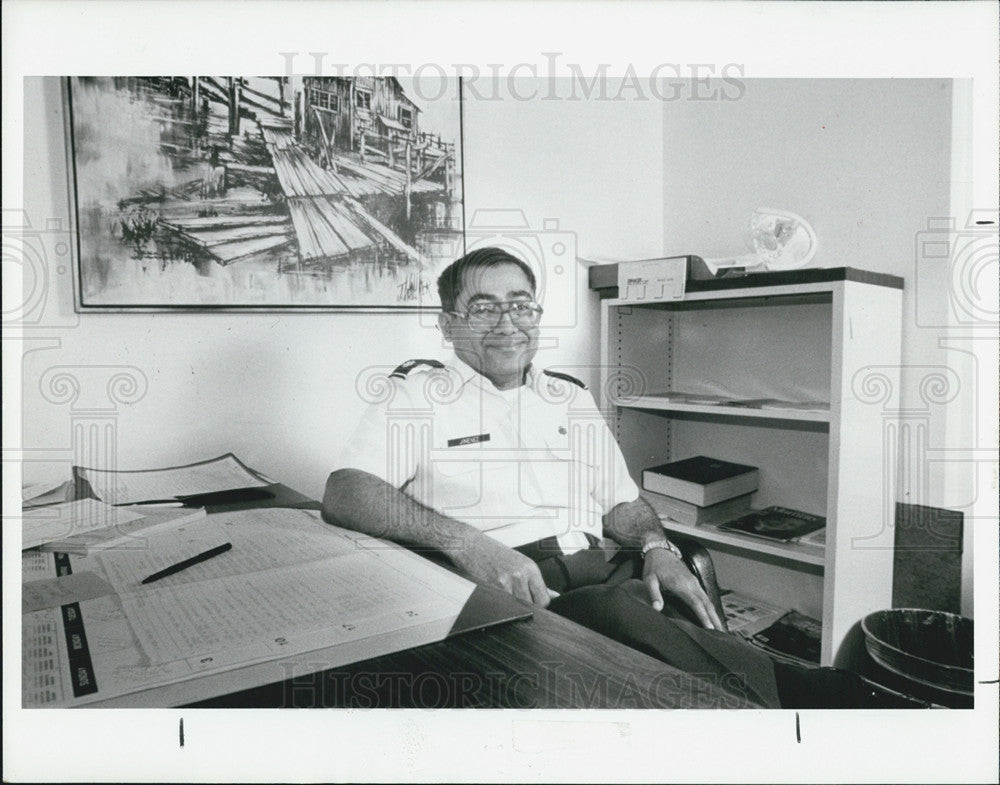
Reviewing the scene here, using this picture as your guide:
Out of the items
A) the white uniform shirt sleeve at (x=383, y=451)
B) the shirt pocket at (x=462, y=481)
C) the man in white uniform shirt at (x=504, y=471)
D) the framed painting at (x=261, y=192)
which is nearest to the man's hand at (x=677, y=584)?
the man in white uniform shirt at (x=504, y=471)

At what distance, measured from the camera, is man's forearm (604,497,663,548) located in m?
1.15

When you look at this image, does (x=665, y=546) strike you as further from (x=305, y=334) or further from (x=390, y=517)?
(x=305, y=334)

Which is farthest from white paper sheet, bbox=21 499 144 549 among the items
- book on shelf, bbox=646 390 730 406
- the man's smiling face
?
book on shelf, bbox=646 390 730 406

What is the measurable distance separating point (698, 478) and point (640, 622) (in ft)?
0.77

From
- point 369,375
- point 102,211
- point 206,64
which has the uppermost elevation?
point 206,64

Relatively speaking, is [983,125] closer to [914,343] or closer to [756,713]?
[914,343]

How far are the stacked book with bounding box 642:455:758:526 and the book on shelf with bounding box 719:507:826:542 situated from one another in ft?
0.05

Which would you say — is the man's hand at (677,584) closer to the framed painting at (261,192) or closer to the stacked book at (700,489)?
Result: the stacked book at (700,489)

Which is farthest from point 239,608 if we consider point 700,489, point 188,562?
point 700,489

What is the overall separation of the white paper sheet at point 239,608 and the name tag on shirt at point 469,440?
174 millimetres

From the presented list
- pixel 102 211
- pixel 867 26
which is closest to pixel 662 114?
pixel 867 26

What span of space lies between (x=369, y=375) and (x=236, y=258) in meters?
0.26

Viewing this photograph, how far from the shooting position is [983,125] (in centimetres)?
114

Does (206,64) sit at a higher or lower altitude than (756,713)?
higher
